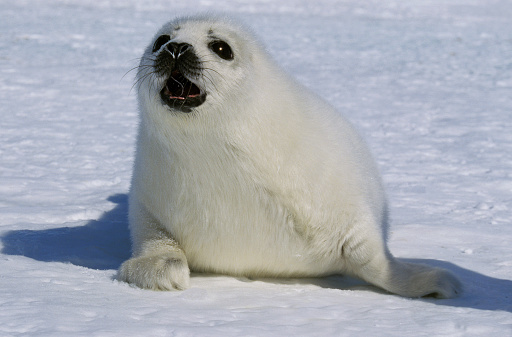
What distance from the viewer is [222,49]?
241cm

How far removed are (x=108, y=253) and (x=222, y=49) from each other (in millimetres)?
1041

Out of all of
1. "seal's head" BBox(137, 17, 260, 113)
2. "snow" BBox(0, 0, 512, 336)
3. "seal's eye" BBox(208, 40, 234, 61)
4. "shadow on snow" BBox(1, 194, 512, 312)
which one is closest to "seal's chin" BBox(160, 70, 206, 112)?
"seal's head" BBox(137, 17, 260, 113)

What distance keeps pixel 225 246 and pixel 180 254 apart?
0.17m

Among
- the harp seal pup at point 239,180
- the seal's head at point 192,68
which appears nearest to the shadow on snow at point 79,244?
the harp seal pup at point 239,180

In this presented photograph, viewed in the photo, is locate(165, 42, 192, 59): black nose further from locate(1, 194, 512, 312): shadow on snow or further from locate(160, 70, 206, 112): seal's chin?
locate(1, 194, 512, 312): shadow on snow

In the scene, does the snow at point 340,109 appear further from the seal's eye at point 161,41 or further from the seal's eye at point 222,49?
the seal's eye at point 222,49

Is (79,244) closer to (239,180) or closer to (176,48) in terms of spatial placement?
(239,180)

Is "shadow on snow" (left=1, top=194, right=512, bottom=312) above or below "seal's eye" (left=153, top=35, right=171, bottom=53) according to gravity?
below

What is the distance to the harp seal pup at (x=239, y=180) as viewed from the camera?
2.32 m

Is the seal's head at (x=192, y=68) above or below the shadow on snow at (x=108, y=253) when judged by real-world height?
above

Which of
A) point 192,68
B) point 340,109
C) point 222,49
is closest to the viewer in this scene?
point 192,68

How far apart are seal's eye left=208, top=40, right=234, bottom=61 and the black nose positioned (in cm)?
14

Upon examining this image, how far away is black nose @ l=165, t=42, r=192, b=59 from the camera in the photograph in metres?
2.26

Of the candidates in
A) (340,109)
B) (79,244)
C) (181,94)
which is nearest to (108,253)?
(79,244)
